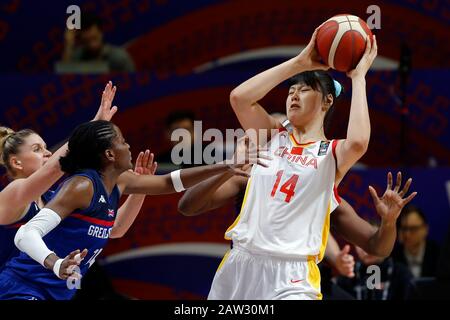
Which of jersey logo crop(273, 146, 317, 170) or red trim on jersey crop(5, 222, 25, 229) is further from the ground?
jersey logo crop(273, 146, 317, 170)

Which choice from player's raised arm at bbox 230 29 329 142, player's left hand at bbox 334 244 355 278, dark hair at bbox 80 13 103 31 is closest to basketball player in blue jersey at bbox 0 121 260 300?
player's raised arm at bbox 230 29 329 142

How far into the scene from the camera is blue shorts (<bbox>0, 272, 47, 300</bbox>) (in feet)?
16.6

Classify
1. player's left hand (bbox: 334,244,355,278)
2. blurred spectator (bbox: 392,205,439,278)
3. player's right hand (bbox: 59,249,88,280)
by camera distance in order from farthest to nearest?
blurred spectator (bbox: 392,205,439,278)
player's left hand (bbox: 334,244,355,278)
player's right hand (bbox: 59,249,88,280)

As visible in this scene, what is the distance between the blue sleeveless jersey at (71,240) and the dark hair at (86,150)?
7cm

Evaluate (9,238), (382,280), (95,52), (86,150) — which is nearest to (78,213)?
(86,150)

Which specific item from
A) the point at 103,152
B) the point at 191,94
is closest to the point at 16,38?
the point at 191,94

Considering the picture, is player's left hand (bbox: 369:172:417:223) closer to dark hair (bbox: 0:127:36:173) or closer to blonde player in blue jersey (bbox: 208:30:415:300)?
blonde player in blue jersey (bbox: 208:30:415:300)

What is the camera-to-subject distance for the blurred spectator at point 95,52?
8.74 meters

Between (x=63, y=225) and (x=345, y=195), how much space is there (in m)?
3.35

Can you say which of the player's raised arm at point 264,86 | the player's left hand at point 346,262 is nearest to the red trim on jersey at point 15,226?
the player's raised arm at point 264,86

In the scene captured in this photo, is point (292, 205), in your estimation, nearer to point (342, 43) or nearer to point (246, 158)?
point (246, 158)

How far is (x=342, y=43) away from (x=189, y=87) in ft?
10.8

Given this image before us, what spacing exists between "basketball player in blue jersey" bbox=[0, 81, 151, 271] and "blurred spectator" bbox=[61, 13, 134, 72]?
2990 millimetres
